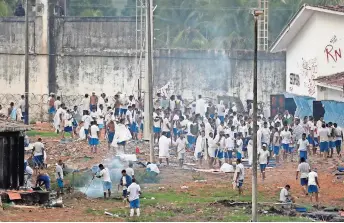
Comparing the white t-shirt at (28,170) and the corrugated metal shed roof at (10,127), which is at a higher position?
the corrugated metal shed roof at (10,127)

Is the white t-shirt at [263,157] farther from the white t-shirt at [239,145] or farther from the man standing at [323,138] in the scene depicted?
the man standing at [323,138]

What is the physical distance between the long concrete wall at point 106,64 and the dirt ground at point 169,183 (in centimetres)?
833

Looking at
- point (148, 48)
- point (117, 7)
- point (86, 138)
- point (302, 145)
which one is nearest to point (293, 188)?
point (302, 145)

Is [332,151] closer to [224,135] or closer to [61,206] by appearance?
[224,135]

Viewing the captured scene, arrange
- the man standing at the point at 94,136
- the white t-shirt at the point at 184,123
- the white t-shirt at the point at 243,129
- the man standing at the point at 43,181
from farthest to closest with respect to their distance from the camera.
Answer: the white t-shirt at the point at 184,123 → the white t-shirt at the point at 243,129 → the man standing at the point at 94,136 → the man standing at the point at 43,181

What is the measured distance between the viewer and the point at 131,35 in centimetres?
4797

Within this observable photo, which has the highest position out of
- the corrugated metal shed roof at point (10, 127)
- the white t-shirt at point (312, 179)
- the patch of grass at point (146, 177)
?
the corrugated metal shed roof at point (10, 127)

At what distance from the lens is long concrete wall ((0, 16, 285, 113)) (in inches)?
1875

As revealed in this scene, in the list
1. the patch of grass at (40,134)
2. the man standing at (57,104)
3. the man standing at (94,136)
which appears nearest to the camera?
the man standing at (94,136)

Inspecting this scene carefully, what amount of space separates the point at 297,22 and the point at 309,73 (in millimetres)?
2128

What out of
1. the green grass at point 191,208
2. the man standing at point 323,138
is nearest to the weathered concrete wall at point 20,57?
the man standing at point 323,138

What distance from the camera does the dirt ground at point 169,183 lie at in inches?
1040

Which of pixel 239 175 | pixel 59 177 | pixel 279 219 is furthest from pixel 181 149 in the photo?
pixel 279 219

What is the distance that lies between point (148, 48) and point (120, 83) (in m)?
12.9
